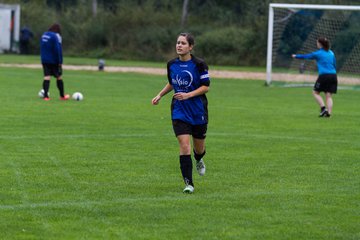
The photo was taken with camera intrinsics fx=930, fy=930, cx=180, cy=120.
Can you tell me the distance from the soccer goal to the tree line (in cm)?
833

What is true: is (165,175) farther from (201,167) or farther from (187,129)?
(187,129)

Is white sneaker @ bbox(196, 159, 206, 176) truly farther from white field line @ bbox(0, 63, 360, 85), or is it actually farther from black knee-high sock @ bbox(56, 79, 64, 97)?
white field line @ bbox(0, 63, 360, 85)

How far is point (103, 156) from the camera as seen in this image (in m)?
14.1

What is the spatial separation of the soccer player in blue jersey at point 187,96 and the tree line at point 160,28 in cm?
3747

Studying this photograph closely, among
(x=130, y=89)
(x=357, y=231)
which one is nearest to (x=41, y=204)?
(x=357, y=231)

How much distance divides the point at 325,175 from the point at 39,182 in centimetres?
384

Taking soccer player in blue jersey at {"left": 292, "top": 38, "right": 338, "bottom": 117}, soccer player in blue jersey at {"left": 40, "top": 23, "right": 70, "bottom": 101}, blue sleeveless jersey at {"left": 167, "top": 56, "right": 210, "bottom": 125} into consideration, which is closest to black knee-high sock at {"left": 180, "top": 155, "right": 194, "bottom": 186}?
blue sleeveless jersey at {"left": 167, "top": 56, "right": 210, "bottom": 125}

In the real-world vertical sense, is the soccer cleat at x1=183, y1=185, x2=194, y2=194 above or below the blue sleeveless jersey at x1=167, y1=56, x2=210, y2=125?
below

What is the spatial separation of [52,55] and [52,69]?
42 centimetres

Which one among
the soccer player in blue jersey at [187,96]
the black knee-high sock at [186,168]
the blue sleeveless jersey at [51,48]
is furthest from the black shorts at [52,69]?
the black knee-high sock at [186,168]

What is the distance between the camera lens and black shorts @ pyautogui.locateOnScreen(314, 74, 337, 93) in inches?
881

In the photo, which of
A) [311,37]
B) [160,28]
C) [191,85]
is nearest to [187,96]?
[191,85]

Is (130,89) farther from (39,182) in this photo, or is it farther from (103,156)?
(39,182)

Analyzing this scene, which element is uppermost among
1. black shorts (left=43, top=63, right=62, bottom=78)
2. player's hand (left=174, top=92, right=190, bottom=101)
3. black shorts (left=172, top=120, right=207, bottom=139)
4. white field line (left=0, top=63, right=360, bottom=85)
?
player's hand (left=174, top=92, right=190, bottom=101)
